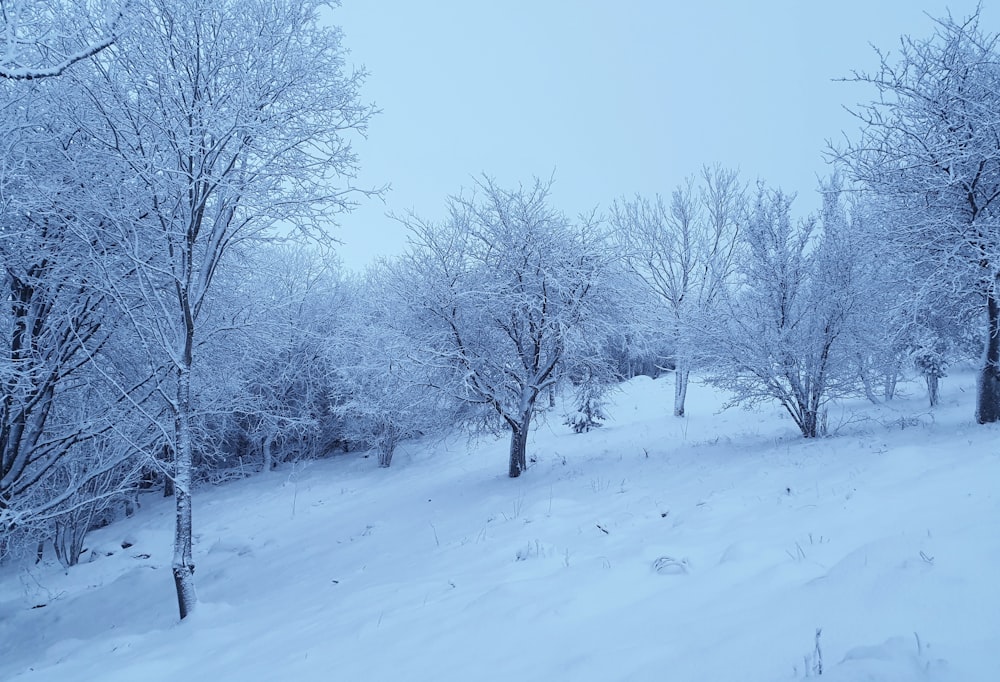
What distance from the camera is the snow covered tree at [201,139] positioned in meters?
6.00

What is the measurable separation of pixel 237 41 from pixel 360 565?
7493mm

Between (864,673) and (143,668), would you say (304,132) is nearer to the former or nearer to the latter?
Result: (143,668)

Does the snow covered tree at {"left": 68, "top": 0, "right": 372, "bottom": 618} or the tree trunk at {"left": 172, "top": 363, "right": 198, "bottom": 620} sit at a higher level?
the snow covered tree at {"left": 68, "top": 0, "right": 372, "bottom": 618}

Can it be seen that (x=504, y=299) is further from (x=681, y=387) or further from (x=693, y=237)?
(x=693, y=237)

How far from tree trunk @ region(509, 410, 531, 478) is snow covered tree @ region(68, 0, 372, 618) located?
241 inches

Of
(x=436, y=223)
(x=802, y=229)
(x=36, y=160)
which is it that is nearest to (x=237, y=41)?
(x=36, y=160)

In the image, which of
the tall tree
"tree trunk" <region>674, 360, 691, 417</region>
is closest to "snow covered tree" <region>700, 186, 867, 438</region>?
"tree trunk" <region>674, 360, 691, 417</region>

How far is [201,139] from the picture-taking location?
250 inches

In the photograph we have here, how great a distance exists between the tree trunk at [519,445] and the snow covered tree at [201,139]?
613 cm

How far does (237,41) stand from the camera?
6.35m

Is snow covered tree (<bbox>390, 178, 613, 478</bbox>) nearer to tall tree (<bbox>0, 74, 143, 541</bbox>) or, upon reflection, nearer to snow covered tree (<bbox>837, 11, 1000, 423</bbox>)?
snow covered tree (<bbox>837, 11, 1000, 423</bbox>)

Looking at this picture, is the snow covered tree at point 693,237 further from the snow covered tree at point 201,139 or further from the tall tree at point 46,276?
the tall tree at point 46,276

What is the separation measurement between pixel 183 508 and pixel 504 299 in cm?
638

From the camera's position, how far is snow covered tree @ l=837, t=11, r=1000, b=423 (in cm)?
734
